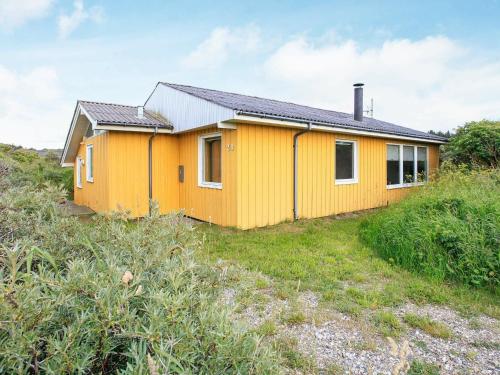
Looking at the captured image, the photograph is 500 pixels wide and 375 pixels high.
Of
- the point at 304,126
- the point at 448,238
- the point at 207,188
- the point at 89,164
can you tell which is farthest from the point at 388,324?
the point at 89,164

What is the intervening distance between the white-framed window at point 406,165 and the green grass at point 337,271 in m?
5.45

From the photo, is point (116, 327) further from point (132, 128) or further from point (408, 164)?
point (408, 164)

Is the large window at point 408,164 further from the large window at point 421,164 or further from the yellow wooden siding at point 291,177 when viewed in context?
the yellow wooden siding at point 291,177

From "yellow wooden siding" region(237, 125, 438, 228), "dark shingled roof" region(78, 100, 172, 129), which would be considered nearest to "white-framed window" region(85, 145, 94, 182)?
"dark shingled roof" region(78, 100, 172, 129)

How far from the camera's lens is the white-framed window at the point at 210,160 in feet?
27.6

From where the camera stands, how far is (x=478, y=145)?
38.8 feet

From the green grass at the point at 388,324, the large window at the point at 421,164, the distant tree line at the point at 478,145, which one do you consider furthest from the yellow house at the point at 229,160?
the green grass at the point at 388,324

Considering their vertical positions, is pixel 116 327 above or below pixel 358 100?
below

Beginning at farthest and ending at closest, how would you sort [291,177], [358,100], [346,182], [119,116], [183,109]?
[358,100] → [346,182] → [119,116] → [183,109] → [291,177]

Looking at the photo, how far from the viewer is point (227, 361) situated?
3.69ft

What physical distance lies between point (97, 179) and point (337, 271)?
8.39m

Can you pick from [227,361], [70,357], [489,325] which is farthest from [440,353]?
[70,357]

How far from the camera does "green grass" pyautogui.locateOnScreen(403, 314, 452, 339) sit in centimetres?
302

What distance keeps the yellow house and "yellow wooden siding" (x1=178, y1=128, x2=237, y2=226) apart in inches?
1.0
